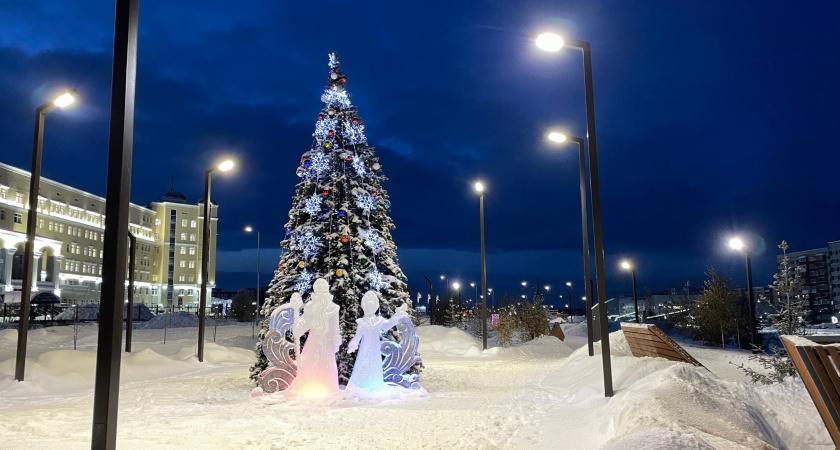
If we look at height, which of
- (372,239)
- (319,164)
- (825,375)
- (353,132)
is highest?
(353,132)

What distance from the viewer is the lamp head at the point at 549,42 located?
10156 millimetres

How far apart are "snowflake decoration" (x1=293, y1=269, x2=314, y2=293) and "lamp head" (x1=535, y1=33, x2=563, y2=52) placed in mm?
7653

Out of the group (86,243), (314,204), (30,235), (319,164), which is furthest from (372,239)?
(86,243)

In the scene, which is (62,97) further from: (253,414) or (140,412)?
(253,414)

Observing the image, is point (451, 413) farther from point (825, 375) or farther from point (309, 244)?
Result: point (309, 244)

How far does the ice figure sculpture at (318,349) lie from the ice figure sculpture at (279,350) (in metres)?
0.37

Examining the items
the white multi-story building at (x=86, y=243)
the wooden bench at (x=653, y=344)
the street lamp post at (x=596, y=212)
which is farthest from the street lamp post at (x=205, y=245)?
the white multi-story building at (x=86, y=243)

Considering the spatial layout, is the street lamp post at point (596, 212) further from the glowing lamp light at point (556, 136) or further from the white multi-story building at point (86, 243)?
the white multi-story building at point (86, 243)

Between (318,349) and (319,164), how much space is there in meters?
4.79

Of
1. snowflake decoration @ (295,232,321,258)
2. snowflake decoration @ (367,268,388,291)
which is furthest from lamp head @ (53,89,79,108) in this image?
snowflake decoration @ (367,268,388,291)

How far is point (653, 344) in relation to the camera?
47.9 feet

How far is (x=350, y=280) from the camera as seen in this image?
14.5 m

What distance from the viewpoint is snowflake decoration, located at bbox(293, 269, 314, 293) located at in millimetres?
14438

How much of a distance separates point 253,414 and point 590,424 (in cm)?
563
